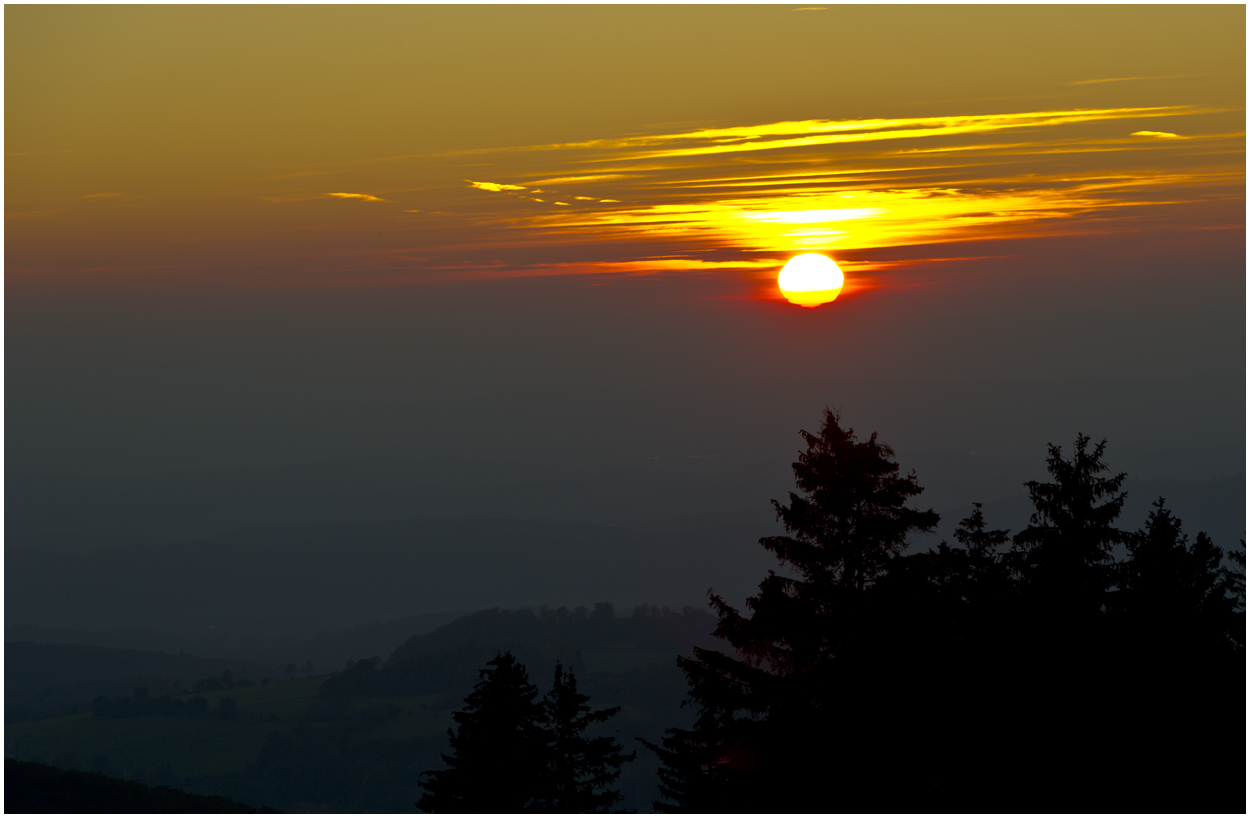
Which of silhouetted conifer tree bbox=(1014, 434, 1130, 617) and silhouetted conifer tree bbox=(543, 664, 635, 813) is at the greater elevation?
silhouetted conifer tree bbox=(1014, 434, 1130, 617)

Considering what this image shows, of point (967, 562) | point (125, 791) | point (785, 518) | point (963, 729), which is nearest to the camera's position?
point (963, 729)

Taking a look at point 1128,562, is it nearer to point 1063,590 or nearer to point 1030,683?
point 1063,590

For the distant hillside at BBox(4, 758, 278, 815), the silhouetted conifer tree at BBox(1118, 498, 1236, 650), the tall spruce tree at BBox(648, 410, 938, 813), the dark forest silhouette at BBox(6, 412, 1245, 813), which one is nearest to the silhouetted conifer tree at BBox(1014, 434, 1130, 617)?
the dark forest silhouette at BBox(6, 412, 1245, 813)

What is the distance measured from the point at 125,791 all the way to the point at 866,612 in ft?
115

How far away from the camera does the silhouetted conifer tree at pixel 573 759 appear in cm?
2779

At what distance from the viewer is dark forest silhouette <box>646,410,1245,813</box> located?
17.5 m

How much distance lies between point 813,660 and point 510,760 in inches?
373

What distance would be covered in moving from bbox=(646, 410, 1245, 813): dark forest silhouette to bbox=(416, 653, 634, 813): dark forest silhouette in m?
4.95

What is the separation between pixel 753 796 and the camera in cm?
1992

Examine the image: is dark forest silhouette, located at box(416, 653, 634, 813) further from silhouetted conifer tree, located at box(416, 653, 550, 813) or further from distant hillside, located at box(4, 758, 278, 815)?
distant hillside, located at box(4, 758, 278, 815)

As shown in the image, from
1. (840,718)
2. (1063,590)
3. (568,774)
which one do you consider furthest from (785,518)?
(568,774)

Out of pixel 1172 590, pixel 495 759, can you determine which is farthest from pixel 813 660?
pixel 495 759

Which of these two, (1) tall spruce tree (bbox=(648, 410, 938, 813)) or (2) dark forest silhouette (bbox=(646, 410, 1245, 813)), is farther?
(1) tall spruce tree (bbox=(648, 410, 938, 813))

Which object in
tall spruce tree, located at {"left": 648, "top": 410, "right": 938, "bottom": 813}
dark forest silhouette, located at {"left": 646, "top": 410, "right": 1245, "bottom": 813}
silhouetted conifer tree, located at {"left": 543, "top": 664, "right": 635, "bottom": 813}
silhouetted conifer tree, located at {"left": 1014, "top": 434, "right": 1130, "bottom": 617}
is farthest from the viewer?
silhouetted conifer tree, located at {"left": 543, "top": 664, "right": 635, "bottom": 813}
